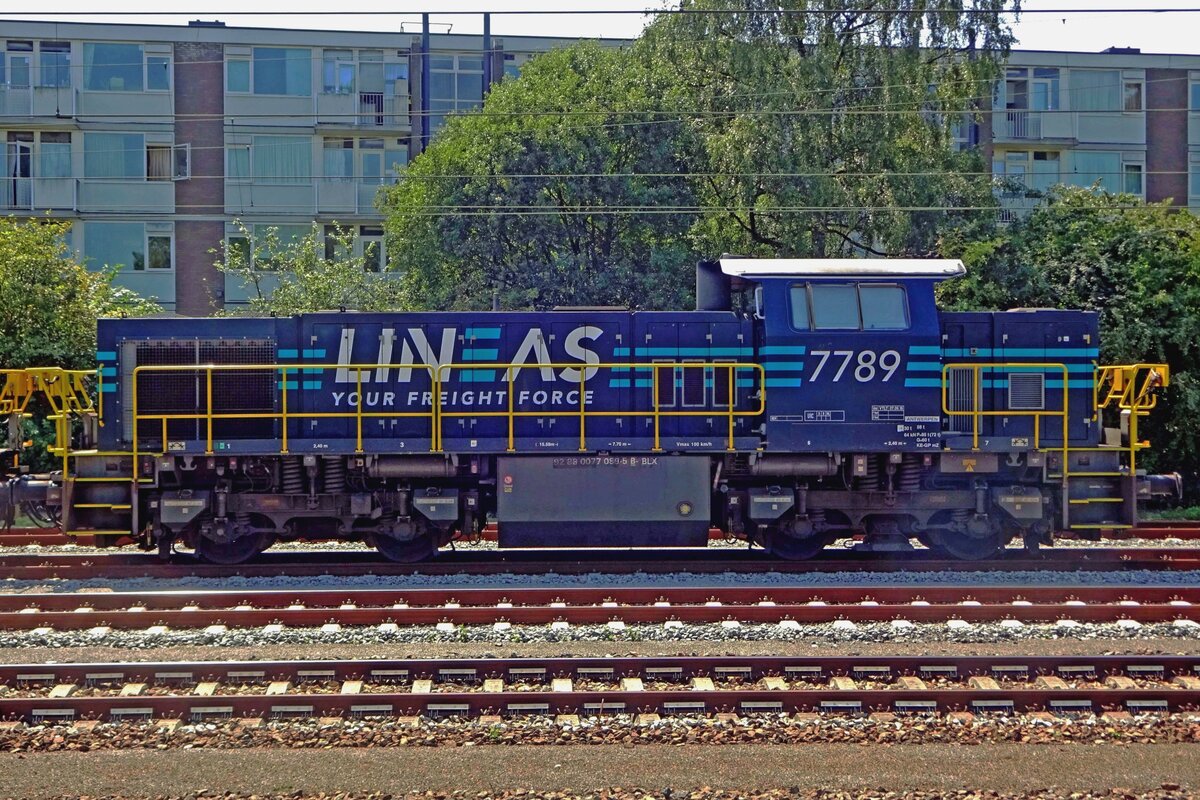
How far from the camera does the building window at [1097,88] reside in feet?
125

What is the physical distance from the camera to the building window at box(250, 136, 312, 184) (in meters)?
35.7

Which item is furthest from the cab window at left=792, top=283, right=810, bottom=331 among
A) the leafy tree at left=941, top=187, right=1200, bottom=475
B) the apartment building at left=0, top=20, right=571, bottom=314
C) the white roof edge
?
the apartment building at left=0, top=20, right=571, bottom=314

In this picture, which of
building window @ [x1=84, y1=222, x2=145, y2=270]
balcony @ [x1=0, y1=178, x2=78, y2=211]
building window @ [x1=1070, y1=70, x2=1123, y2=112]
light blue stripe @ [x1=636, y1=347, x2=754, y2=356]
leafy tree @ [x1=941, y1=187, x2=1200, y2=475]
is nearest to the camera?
light blue stripe @ [x1=636, y1=347, x2=754, y2=356]

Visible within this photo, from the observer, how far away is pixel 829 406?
47.3 ft

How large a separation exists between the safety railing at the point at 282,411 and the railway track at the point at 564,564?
1401 mm

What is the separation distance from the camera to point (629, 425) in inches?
589

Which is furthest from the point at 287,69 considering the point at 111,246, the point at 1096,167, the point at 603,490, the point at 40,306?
the point at 603,490

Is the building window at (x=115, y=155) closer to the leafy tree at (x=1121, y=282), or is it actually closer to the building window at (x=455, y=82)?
the building window at (x=455, y=82)

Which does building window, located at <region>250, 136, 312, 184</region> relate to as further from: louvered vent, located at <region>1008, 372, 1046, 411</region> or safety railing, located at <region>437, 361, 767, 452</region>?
louvered vent, located at <region>1008, 372, 1046, 411</region>

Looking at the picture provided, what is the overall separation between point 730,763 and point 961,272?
8369 millimetres

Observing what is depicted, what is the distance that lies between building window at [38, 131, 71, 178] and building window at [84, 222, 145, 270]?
5.74ft

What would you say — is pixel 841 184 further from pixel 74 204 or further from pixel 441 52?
pixel 74 204

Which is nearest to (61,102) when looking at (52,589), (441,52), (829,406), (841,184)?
(441,52)

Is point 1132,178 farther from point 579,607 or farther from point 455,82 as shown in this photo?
point 579,607
